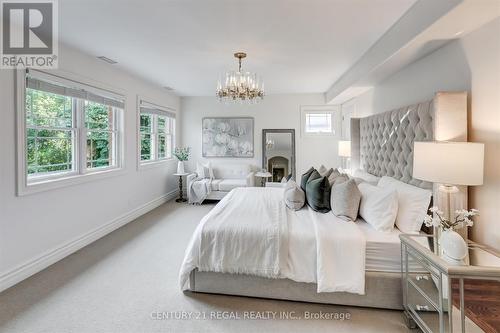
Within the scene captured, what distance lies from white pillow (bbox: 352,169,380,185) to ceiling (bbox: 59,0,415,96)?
1639 mm

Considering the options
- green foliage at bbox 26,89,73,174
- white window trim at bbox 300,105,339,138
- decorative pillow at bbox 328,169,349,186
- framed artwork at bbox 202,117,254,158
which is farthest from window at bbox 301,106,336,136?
green foliage at bbox 26,89,73,174

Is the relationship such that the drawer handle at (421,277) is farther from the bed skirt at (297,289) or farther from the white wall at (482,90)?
the white wall at (482,90)

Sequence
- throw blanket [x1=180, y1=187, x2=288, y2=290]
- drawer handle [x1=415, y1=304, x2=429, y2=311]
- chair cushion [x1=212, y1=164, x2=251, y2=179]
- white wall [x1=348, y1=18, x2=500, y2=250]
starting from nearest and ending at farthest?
drawer handle [x1=415, y1=304, x2=429, y2=311] → white wall [x1=348, y1=18, x2=500, y2=250] → throw blanket [x1=180, y1=187, x2=288, y2=290] → chair cushion [x1=212, y1=164, x2=251, y2=179]

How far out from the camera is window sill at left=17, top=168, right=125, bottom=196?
2627 mm

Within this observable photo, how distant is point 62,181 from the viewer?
3.06 meters

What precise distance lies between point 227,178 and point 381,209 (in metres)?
4.25

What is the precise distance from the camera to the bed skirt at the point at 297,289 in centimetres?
204

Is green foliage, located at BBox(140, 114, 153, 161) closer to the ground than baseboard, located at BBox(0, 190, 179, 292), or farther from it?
farther from it

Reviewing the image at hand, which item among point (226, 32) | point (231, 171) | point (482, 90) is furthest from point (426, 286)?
point (231, 171)

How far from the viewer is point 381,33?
273cm

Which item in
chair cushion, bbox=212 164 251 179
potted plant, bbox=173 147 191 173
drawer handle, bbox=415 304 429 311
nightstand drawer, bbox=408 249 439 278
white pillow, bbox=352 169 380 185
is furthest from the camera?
potted plant, bbox=173 147 191 173

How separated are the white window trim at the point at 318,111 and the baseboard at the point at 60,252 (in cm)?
401

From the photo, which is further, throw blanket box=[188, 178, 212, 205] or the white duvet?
throw blanket box=[188, 178, 212, 205]

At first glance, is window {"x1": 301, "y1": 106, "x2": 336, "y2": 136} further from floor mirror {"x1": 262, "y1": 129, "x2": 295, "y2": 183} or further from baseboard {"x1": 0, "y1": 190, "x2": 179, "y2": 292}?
baseboard {"x1": 0, "y1": 190, "x2": 179, "y2": 292}
